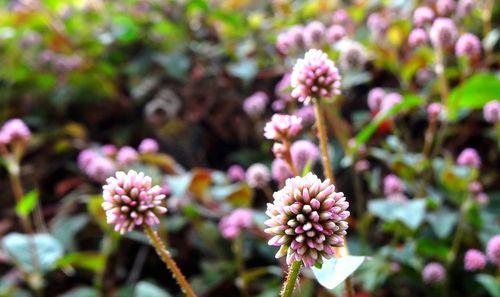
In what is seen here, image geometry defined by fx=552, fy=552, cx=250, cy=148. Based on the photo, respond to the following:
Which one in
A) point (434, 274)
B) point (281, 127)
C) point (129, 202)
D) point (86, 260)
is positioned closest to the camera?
point (129, 202)

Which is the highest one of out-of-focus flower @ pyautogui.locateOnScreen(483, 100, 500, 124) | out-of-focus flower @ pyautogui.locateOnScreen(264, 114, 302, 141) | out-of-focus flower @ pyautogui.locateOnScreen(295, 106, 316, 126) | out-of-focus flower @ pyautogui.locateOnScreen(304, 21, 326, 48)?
out-of-focus flower @ pyautogui.locateOnScreen(304, 21, 326, 48)

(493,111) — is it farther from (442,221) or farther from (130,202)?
(130,202)

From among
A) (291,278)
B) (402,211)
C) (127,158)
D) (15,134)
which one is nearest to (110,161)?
(127,158)

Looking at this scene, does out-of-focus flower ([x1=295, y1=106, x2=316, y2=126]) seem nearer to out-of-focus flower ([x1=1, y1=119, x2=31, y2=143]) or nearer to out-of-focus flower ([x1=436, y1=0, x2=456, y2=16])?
out-of-focus flower ([x1=436, y1=0, x2=456, y2=16])

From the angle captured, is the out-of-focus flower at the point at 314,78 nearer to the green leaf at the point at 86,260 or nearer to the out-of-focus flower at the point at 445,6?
the green leaf at the point at 86,260

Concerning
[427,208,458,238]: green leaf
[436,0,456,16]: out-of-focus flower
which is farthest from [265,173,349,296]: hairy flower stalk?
[436,0,456,16]: out-of-focus flower

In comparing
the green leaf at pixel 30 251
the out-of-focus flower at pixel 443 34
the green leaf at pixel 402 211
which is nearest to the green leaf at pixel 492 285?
the green leaf at pixel 402 211
